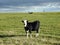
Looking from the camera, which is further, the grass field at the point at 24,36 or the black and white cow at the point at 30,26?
the black and white cow at the point at 30,26

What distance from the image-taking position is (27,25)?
22828mm

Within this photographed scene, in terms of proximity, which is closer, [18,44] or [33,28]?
[18,44]

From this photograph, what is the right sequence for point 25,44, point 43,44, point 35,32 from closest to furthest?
point 25,44
point 43,44
point 35,32

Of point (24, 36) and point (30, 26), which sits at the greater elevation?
point (30, 26)

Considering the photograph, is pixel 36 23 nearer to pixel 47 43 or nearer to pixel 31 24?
pixel 31 24

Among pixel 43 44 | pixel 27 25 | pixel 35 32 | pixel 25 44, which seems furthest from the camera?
pixel 35 32

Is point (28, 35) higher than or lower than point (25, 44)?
lower

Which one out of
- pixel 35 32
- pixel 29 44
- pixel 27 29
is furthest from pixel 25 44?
pixel 35 32

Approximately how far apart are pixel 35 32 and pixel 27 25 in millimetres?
3073

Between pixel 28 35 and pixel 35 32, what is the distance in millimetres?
2513

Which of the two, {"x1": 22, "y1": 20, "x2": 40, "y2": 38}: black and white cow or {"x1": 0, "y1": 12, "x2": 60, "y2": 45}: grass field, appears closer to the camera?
{"x1": 0, "y1": 12, "x2": 60, "y2": 45}: grass field

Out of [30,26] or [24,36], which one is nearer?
[30,26]

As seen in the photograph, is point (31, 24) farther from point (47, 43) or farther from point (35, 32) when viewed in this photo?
point (47, 43)

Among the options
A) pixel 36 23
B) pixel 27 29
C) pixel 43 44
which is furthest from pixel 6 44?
pixel 36 23
